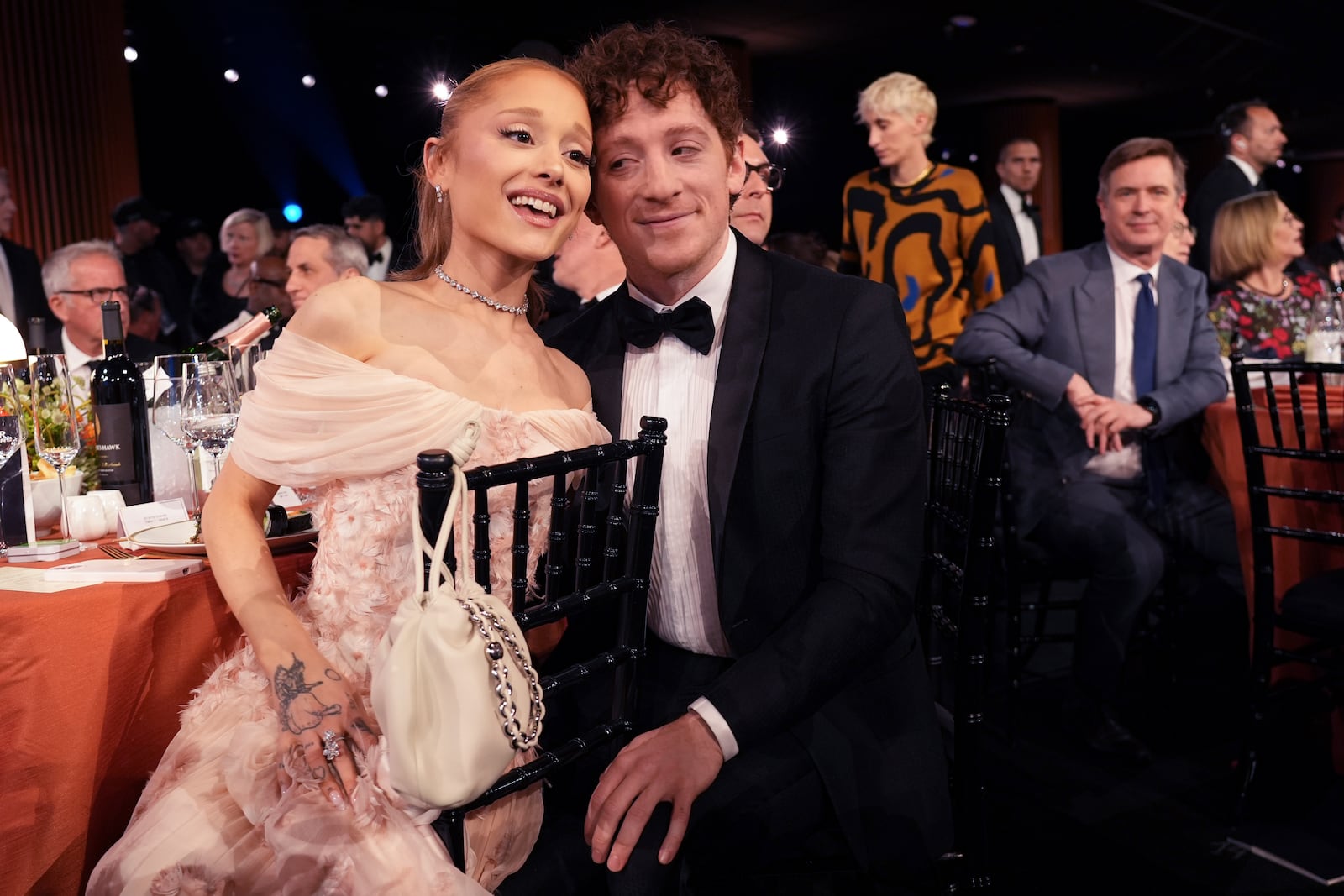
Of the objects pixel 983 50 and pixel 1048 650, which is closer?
pixel 1048 650

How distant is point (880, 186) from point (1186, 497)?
77.2 inches

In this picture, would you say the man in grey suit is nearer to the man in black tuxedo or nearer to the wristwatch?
the wristwatch

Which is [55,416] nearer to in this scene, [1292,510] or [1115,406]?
[1115,406]

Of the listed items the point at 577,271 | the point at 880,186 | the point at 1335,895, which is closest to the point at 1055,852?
the point at 1335,895

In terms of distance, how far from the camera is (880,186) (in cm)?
466

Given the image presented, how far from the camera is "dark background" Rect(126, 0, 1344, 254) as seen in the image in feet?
30.5

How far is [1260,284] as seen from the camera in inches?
174

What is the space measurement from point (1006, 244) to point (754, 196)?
3.24m

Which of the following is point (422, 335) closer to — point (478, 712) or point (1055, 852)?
point (478, 712)

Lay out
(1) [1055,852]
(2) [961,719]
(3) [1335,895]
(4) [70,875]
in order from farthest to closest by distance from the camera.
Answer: (1) [1055,852] < (3) [1335,895] < (2) [961,719] < (4) [70,875]

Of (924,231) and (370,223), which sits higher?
(370,223)

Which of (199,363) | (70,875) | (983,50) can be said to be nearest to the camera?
(70,875)

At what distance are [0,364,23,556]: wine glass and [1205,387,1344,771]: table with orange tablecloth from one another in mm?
2857

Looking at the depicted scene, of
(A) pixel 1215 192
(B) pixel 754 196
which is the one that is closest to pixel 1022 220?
(A) pixel 1215 192
